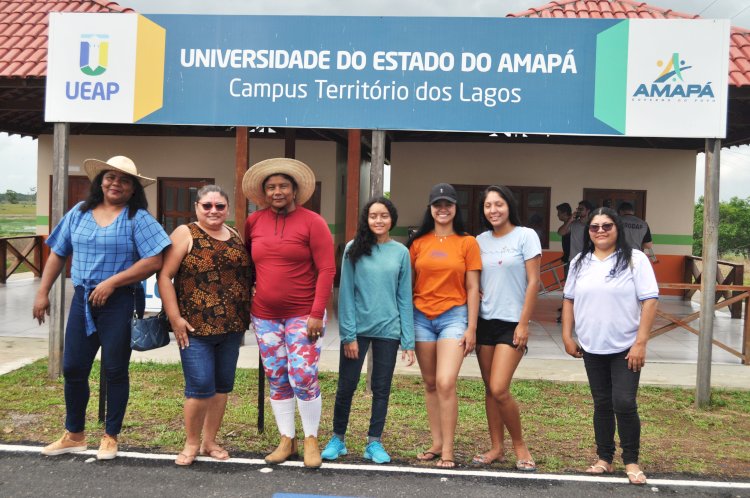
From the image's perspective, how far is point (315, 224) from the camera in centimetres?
398

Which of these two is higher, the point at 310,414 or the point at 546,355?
the point at 310,414

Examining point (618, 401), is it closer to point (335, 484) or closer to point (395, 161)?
point (335, 484)

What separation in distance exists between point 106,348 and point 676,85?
4.82 m

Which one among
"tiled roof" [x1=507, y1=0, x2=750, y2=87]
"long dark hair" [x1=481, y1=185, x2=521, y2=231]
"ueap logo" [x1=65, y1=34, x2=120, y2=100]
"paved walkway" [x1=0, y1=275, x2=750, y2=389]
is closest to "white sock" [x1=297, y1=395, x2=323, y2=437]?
"long dark hair" [x1=481, y1=185, x2=521, y2=231]

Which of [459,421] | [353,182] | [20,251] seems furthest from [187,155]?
[459,421]

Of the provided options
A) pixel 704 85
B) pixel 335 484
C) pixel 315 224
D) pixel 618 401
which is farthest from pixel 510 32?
pixel 335 484

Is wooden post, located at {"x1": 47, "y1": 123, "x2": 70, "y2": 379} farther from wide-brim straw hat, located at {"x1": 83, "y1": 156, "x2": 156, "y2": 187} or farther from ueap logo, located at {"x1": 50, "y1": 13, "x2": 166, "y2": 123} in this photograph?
wide-brim straw hat, located at {"x1": 83, "y1": 156, "x2": 156, "y2": 187}

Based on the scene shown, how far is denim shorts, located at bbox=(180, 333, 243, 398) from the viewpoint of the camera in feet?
13.0

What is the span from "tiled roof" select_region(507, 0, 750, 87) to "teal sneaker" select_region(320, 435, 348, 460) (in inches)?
291

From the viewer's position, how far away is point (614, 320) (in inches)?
153

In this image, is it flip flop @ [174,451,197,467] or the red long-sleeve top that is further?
flip flop @ [174,451,197,467]

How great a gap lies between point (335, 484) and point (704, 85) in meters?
4.35

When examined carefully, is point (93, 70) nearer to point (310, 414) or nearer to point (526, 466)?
point (310, 414)

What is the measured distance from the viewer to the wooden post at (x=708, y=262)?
5.74 meters
